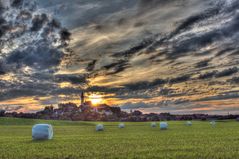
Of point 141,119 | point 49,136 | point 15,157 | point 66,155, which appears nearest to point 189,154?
point 66,155

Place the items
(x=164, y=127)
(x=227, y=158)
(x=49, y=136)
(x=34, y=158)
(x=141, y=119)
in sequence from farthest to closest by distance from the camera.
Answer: (x=141, y=119)
(x=164, y=127)
(x=49, y=136)
(x=34, y=158)
(x=227, y=158)

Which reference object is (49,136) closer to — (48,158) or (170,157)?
(48,158)

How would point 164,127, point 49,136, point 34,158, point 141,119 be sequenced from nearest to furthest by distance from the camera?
point 34,158
point 49,136
point 164,127
point 141,119

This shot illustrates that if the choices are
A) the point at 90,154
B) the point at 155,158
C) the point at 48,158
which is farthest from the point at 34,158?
the point at 155,158

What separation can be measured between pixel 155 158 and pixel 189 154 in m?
1.90

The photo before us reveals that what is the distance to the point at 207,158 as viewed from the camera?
583 inches

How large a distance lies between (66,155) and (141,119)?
9931 centimetres

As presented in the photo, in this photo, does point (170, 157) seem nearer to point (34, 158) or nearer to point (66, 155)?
point (66, 155)

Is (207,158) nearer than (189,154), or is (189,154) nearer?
(207,158)

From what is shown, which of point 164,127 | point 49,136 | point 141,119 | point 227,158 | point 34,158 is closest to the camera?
point 227,158

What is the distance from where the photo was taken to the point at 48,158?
629 inches

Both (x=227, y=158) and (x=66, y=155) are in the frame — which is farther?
(x=66, y=155)

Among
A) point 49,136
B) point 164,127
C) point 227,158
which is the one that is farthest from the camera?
point 164,127

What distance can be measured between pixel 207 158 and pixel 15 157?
9126 mm
